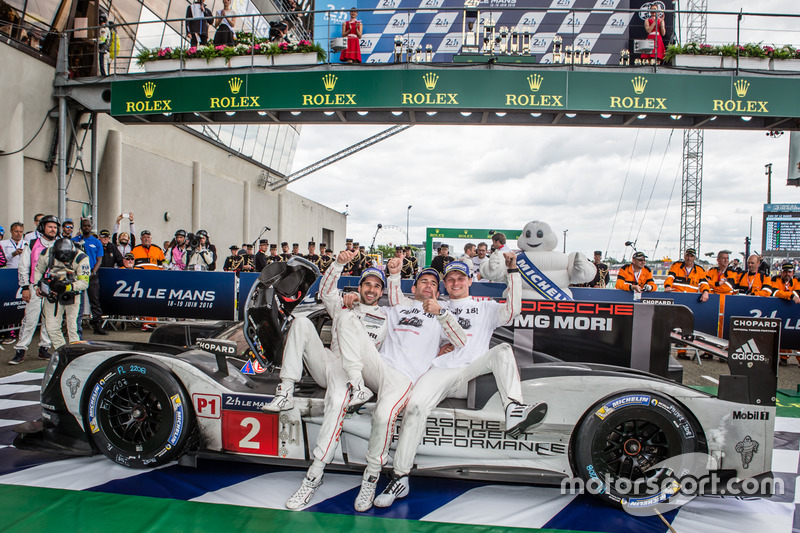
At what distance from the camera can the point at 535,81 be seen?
25.3 ft

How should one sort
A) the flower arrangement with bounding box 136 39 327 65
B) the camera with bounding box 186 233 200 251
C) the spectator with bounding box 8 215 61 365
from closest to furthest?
1. the spectator with bounding box 8 215 61 365
2. the flower arrangement with bounding box 136 39 327 65
3. the camera with bounding box 186 233 200 251

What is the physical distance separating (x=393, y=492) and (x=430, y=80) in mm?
6918

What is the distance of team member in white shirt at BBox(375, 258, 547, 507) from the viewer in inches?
100

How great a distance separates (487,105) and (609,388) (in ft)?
20.6

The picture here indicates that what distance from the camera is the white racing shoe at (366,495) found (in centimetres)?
253

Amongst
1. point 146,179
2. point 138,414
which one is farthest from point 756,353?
point 146,179

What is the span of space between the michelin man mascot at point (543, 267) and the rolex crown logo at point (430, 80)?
4.40 m

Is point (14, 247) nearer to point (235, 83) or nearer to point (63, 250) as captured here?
point (63, 250)

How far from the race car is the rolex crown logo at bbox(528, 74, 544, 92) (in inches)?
245

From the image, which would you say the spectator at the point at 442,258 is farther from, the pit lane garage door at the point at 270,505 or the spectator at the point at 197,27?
the pit lane garage door at the point at 270,505

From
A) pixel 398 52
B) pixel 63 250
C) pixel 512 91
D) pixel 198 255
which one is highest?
pixel 398 52

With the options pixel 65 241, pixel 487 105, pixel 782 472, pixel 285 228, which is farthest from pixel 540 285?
pixel 285 228

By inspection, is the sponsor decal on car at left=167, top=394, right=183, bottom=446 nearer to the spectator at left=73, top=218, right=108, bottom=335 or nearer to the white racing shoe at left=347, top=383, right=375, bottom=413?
the white racing shoe at left=347, top=383, right=375, bottom=413

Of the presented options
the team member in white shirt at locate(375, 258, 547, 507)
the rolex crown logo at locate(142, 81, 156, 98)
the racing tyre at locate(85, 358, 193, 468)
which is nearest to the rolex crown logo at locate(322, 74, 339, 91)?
the rolex crown logo at locate(142, 81, 156, 98)
